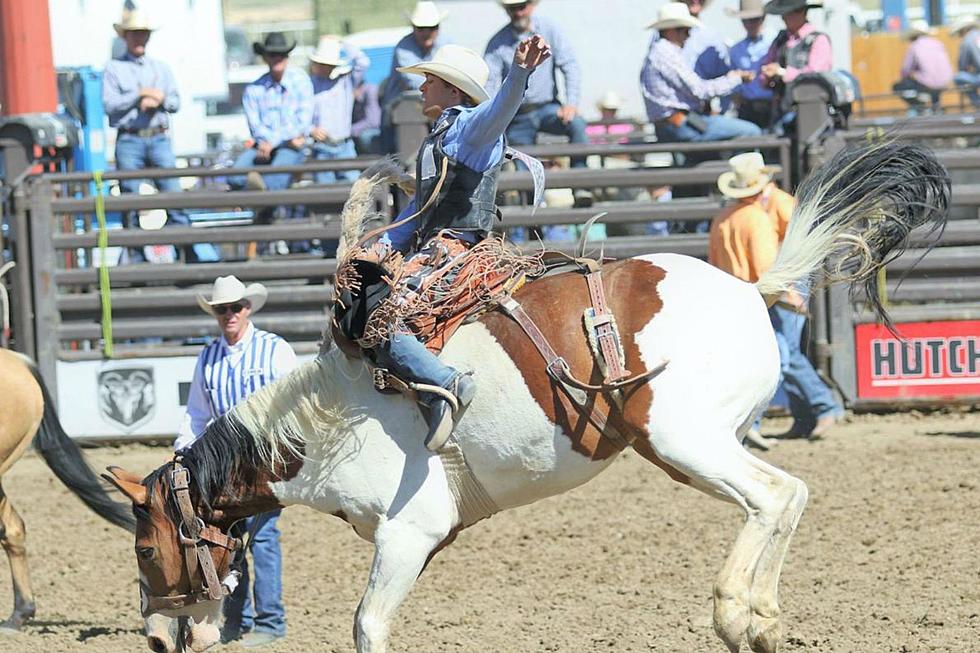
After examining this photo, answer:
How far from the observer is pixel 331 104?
1212cm

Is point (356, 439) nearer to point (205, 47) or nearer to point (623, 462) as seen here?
point (623, 462)

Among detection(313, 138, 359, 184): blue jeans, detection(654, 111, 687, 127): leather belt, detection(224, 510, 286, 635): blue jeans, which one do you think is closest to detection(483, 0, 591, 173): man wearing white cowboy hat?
detection(654, 111, 687, 127): leather belt

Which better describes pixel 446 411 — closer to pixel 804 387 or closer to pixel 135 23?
pixel 804 387

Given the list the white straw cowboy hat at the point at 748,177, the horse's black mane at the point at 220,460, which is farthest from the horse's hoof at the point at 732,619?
the white straw cowboy hat at the point at 748,177

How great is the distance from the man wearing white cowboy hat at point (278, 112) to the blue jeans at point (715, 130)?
9.37ft

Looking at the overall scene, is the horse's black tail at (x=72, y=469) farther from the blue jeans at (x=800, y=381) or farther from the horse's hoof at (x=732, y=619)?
the blue jeans at (x=800, y=381)

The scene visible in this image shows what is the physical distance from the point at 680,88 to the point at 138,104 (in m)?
4.24

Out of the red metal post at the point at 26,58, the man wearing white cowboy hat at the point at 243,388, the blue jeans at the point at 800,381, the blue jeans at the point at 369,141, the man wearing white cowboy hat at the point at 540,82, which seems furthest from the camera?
the red metal post at the point at 26,58

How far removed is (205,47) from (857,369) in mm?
11716

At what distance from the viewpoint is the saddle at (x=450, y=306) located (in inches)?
182

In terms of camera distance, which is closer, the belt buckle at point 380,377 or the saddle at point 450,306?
the saddle at point 450,306

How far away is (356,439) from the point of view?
15.7 ft

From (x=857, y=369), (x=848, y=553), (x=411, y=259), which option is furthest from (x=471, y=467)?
(x=857, y=369)

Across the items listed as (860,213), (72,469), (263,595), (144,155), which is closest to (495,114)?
(860,213)
